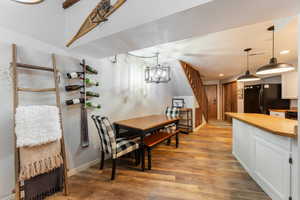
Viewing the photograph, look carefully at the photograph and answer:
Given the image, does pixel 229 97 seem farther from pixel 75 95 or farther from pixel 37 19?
pixel 37 19

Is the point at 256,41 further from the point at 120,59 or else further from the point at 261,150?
the point at 120,59

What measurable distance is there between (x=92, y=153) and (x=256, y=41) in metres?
3.80

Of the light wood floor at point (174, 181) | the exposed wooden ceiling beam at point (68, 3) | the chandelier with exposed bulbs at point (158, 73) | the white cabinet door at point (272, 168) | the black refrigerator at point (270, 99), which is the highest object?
the exposed wooden ceiling beam at point (68, 3)

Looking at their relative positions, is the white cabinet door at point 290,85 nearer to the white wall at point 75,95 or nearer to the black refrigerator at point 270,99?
the black refrigerator at point 270,99

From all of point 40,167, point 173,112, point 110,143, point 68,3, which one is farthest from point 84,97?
point 173,112

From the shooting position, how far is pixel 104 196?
5.03 ft

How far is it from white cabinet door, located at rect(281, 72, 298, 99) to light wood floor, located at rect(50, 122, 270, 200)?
259 centimetres

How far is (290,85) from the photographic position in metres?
3.29

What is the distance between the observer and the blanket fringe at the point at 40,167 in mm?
1255

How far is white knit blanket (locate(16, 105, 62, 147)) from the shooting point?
1242 millimetres

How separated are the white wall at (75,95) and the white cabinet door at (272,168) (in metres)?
2.53

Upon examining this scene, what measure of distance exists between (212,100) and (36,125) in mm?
7576

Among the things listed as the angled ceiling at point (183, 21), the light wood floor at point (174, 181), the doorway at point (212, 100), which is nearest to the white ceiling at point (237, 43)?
the angled ceiling at point (183, 21)

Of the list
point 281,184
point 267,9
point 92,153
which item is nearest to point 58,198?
point 92,153
